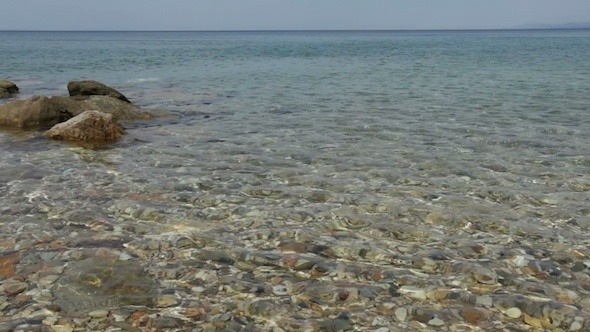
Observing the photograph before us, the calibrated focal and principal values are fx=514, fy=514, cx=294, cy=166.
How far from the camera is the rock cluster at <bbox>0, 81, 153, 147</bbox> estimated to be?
1439 centimetres

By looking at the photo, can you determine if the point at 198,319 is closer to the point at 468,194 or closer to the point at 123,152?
the point at 468,194

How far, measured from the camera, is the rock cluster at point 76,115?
14391mm

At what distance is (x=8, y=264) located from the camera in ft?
21.7

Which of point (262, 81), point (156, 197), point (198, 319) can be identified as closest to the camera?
point (198, 319)

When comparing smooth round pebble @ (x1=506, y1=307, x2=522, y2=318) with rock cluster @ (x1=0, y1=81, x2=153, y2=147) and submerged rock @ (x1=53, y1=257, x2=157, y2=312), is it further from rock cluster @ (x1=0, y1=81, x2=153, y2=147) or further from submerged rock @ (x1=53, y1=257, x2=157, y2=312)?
rock cluster @ (x1=0, y1=81, x2=153, y2=147)

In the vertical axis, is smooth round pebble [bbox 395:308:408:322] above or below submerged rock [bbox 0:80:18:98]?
below

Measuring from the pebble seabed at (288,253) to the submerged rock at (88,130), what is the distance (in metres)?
3.49

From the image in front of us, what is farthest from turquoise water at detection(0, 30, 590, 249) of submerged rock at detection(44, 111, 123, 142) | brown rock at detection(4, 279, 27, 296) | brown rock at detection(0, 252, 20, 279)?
brown rock at detection(4, 279, 27, 296)

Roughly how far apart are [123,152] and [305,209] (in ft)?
20.7

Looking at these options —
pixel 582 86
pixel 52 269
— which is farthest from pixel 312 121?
pixel 582 86

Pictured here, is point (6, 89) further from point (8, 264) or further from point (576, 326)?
point (576, 326)

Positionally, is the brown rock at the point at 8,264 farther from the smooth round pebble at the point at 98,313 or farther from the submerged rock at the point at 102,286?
the smooth round pebble at the point at 98,313

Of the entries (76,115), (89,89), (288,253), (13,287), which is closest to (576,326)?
(288,253)

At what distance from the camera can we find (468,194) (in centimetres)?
942
